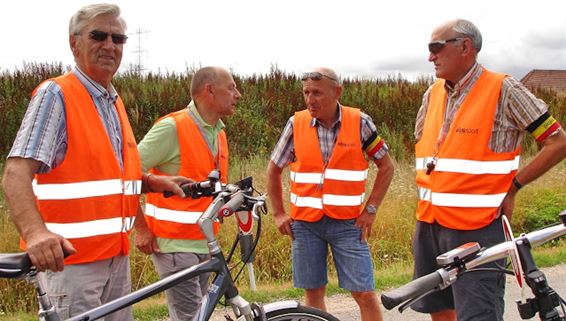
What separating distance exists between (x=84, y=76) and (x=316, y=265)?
7.42 ft

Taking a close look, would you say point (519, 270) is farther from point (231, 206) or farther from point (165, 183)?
point (165, 183)

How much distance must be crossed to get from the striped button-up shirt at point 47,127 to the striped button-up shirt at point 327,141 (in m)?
1.91

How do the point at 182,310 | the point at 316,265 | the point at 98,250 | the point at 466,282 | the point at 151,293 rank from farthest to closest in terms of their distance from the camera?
the point at 316,265, the point at 182,310, the point at 466,282, the point at 98,250, the point at 151,293

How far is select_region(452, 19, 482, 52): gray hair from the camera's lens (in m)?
3.72

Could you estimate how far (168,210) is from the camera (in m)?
3.93

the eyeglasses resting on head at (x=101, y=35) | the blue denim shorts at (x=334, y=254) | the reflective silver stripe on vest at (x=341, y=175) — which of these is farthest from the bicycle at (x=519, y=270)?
the reflective silver stripe on vest at (x=341, y=175)

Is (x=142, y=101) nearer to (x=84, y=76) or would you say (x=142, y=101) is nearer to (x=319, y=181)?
(x=319, y=181)

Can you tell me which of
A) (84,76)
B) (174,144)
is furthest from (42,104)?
(174,144)

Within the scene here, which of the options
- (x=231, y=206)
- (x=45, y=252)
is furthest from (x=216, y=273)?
(x=45, y=252)

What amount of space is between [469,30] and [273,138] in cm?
1065

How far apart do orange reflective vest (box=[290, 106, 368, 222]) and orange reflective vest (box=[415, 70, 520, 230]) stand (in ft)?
2.95

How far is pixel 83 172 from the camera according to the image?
287cm

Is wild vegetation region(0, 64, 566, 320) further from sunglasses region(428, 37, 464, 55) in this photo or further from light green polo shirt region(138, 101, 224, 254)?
sunglasses region(428, 37, 464, 55)

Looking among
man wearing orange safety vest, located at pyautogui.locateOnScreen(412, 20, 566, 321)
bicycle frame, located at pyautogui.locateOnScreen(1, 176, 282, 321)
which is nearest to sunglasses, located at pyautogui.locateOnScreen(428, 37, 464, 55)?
man wearing orange safety vest, located at pyautogui.locateOnScreen(412, 20, 566, 321)
